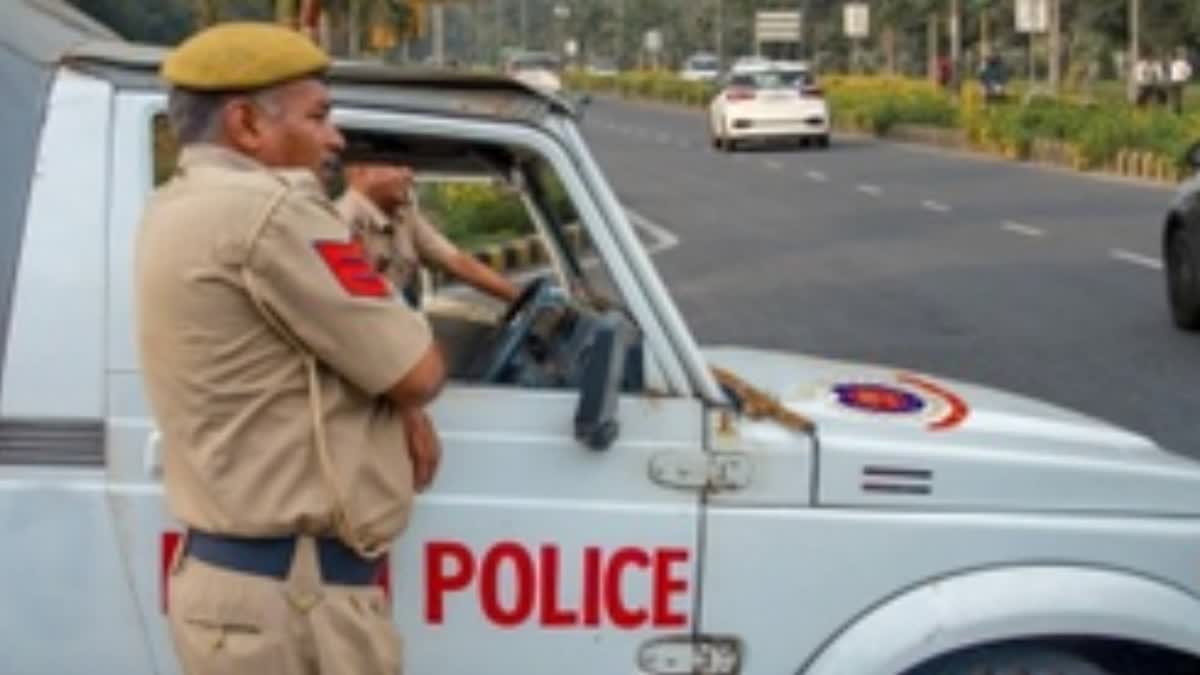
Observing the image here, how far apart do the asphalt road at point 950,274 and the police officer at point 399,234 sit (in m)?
5.37

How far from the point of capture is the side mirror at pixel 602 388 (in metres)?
3.64

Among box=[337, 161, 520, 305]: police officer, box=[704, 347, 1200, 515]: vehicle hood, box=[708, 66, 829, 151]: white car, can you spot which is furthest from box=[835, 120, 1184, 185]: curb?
box=[704, 347, 1200, 515]: vehicle hood

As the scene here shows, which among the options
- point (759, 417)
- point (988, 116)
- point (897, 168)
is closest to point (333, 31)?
point (897, 168)

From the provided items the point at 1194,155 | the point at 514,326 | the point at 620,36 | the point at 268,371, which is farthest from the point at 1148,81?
the point at 620,36

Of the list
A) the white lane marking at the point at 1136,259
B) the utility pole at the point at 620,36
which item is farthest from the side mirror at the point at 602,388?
the utility pole at the point at 620,36

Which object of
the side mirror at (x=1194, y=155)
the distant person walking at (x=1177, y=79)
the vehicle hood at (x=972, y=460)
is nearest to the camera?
the vehicle hood at (x=972, y=460)

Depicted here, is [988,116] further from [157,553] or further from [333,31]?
[157,553]

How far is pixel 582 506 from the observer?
12.6 ft

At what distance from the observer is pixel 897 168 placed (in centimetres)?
3412

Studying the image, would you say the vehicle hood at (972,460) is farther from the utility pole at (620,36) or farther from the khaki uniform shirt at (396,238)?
the utility pole at (620,36)

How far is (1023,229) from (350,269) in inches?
757

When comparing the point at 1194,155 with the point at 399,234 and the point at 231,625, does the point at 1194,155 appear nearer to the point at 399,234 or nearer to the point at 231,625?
the point at 399,234

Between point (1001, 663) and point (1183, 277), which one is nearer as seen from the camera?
point (1001, 663)

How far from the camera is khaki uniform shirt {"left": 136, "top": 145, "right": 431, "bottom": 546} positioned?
317cm
